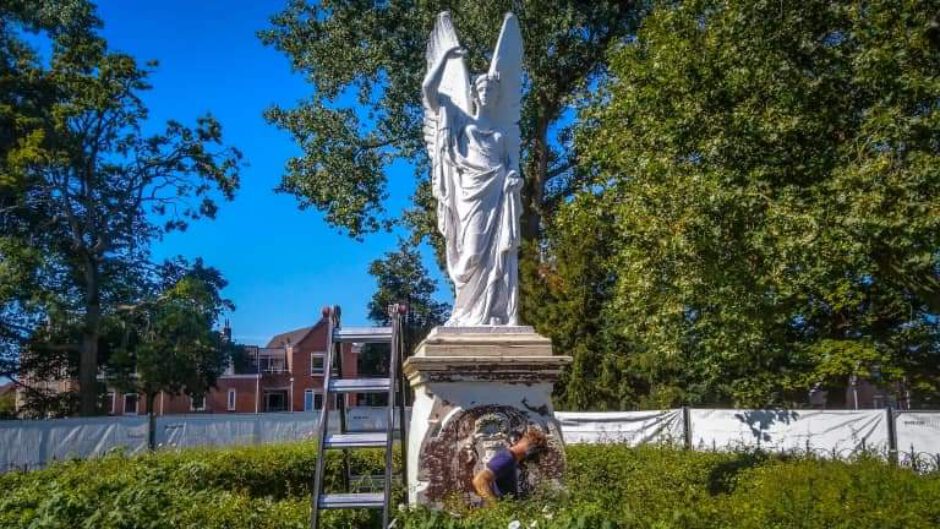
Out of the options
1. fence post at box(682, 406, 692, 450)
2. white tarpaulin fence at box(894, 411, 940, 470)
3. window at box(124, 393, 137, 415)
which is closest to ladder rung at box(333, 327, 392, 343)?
white tarpaulin fence at box(894, 411, 940, 470)

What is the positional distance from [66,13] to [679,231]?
24.5 metres

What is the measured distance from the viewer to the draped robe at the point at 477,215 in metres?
7.91

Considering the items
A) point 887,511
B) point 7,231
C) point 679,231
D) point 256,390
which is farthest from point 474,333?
point 256,390

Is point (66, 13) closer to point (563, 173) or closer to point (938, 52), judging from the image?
point (563, 173)

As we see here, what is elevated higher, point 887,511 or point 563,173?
point 563,173

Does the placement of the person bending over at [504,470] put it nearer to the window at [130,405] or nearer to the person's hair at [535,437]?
the person's hair at [535,437]

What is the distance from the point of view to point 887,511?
5098 mm

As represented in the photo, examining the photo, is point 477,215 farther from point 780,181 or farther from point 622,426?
point 622,426

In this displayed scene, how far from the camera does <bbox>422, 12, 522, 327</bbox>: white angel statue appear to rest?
794cm

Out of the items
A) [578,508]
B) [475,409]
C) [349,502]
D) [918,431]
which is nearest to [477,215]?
[475,409]

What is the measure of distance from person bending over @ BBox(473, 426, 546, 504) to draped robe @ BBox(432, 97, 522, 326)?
1171 millimetres

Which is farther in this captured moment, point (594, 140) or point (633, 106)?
point (594, 140)

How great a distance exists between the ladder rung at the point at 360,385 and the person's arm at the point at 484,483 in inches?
48.7

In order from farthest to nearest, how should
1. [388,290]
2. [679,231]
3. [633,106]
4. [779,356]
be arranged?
[388,290] < [779,356] < [633,106] < [679,231]
